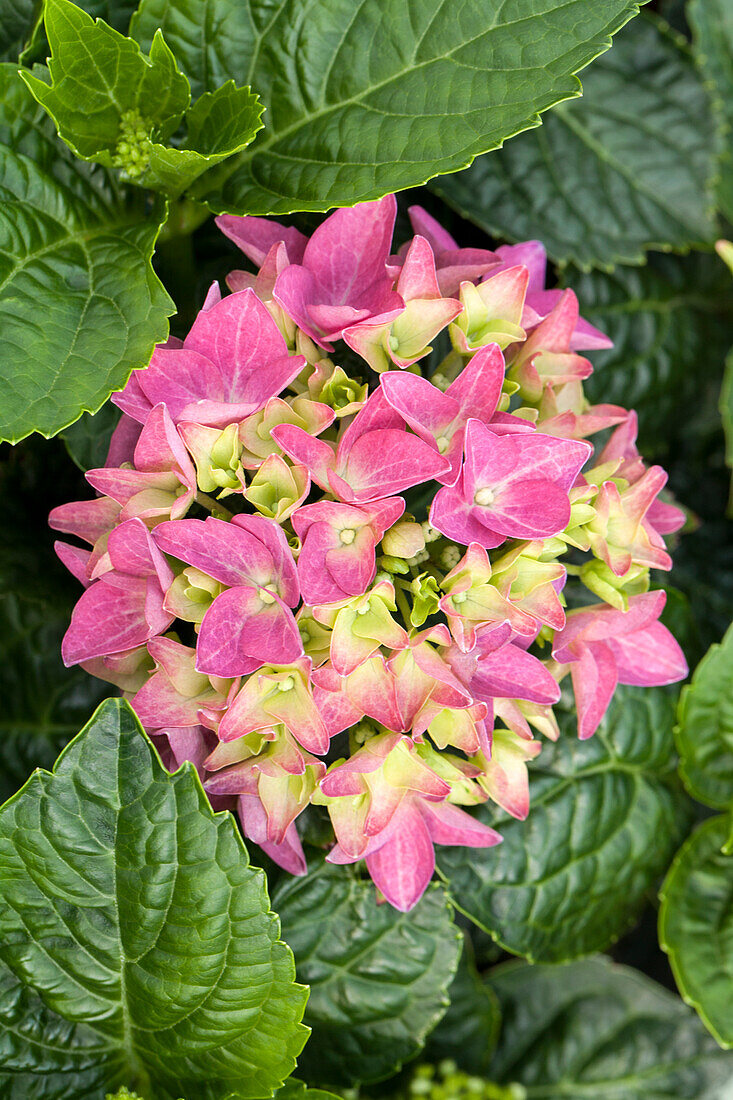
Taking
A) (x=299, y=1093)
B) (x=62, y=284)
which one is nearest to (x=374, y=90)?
(x=62, y=284)

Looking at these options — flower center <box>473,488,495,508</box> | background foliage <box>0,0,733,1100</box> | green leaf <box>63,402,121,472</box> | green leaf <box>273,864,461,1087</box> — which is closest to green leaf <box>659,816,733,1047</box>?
background foliage <box>0,0,733,1100</box>

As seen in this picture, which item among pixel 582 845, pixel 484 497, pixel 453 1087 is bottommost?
pixel 453 1087

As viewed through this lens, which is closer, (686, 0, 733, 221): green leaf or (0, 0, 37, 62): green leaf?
(0, 0, 37, 62): green leaf

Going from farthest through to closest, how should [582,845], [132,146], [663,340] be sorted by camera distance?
[663,340] < [582,845] < [132,146]

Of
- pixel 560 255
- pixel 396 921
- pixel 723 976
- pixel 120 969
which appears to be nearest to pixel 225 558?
pixel 120 969

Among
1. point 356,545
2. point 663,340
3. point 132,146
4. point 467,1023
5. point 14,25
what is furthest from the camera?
point 663,340

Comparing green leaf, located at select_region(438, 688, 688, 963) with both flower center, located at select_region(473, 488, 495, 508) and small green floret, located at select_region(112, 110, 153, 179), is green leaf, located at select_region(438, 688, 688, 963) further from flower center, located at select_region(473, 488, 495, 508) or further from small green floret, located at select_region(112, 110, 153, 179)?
small green floret, located at select_region(112, 110, 153, 179)

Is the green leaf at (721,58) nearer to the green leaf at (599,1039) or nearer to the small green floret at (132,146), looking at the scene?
the small green floret at (132,146)

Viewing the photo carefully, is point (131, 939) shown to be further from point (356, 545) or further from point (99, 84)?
point (99, 84)
